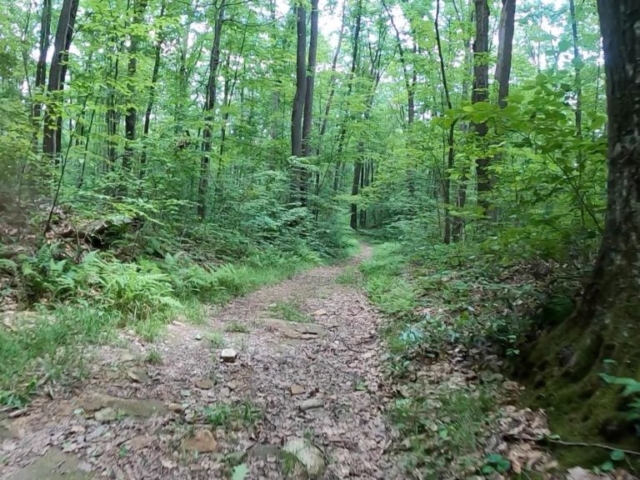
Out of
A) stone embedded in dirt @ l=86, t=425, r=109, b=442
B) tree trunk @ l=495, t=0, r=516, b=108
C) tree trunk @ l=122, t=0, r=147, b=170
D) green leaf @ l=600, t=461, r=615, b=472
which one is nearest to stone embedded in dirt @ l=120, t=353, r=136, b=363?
stone embedded in dirt @ l=86, t=425, r=109, b=442

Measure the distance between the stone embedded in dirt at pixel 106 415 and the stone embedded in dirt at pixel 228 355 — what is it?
1.34 metres

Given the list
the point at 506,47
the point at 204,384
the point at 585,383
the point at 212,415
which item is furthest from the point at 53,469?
the point at 506,47

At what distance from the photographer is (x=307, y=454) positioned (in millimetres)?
3004

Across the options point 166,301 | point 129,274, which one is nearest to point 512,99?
point 166,301

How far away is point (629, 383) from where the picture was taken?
2.27 meters

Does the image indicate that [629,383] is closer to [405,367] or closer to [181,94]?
[405,367]

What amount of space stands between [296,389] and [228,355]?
953mm

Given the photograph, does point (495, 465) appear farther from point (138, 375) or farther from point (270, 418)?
point (138, 375)

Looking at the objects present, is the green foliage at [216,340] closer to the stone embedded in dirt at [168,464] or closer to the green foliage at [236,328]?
the green foliage at [236,328]

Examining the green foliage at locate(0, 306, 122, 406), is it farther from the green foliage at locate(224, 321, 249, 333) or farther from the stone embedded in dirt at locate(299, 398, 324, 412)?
the stone embedded in dirt at locate(299, 398, 324, 412)

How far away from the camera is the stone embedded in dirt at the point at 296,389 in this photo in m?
3.99

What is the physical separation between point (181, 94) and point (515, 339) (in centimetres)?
1150

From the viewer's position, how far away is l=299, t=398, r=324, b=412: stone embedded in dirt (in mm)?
3700

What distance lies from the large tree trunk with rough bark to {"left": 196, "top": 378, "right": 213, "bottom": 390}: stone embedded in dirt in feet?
9.22
